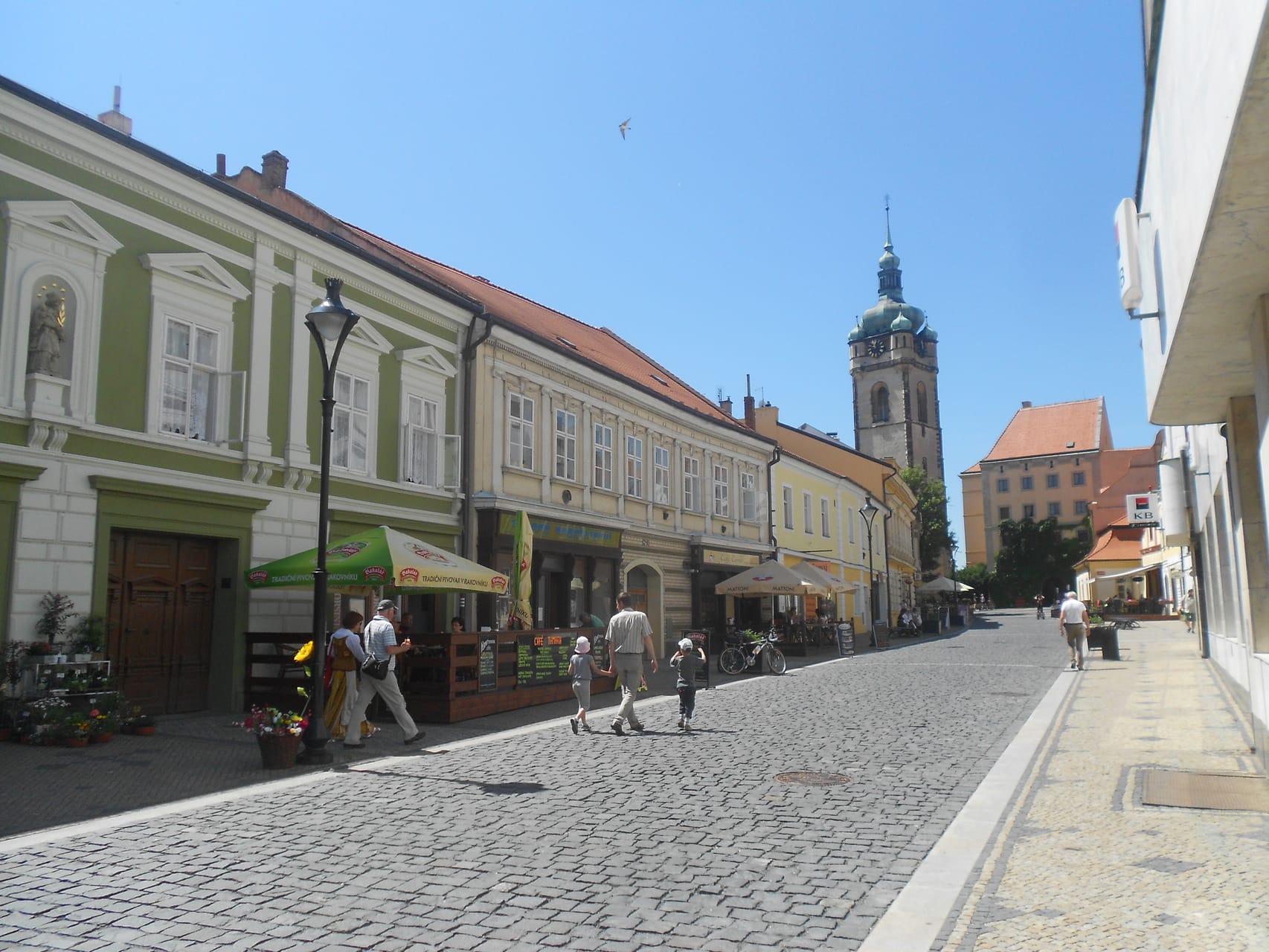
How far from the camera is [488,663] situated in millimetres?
14781

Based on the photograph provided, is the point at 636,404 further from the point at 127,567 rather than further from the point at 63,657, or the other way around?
the point at 63,657

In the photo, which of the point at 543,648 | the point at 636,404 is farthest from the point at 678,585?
the point at 543,648

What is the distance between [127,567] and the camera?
13.5 metres

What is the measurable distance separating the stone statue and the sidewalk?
11474 millimetres

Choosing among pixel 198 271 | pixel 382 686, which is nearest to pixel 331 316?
pixel 382 686

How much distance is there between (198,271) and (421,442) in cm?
579

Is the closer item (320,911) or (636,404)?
(320,911)

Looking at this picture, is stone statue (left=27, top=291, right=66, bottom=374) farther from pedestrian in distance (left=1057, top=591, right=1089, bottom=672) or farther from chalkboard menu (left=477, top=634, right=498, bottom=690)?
pedestrian in distance (left=1057, top=591, right=1089, bottom=672)

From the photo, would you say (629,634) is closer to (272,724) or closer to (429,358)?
(272,724)

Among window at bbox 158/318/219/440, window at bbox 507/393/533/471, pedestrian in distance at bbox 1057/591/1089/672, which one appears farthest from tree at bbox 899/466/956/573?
window at bbox 158/318/219/440

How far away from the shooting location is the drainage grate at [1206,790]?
7703 millimetres

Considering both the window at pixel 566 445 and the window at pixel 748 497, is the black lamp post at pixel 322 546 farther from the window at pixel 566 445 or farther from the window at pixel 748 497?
the window at pixel 748 497

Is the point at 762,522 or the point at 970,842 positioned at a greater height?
the point at 762,522

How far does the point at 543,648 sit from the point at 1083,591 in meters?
69.4
